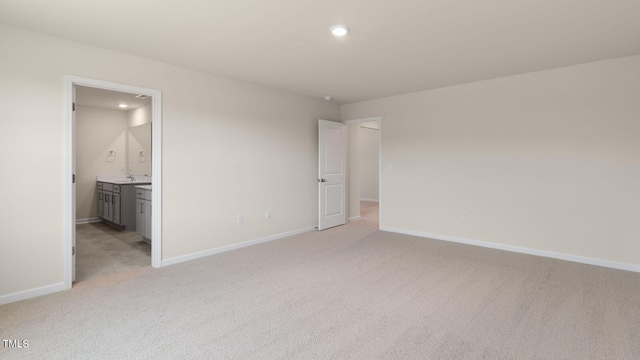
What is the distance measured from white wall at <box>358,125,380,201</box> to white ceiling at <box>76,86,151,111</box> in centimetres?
619

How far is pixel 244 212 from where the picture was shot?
439cm

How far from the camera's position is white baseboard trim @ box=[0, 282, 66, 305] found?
8.58 ft

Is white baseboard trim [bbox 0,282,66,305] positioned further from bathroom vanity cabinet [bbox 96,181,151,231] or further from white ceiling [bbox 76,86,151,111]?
white ceiling [bbox 76,86,151,111]

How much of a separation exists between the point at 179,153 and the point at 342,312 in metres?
2.56

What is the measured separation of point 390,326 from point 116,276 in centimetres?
275

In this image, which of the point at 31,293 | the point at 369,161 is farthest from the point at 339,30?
the point at 369,161

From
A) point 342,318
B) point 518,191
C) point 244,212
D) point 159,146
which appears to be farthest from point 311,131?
point 342,318

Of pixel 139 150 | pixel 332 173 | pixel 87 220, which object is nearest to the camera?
pixel 332 173

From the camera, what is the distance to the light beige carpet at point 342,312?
6.39ft

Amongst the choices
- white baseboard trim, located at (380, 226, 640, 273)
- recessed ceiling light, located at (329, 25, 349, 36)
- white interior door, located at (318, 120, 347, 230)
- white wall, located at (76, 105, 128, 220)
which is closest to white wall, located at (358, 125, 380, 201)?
white interior door, located at (318, 120, 347, 230)

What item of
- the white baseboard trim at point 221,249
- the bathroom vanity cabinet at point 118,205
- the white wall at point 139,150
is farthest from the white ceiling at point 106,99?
the white baseboard trim at point 221,249

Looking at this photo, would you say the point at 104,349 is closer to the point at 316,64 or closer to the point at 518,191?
the point at 316,64

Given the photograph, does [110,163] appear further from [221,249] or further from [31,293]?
[31,293]

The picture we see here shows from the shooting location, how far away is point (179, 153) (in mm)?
3680
